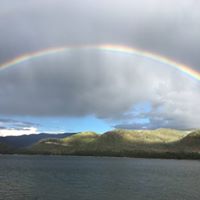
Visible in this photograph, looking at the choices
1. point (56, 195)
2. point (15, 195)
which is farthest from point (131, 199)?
point (15, 195)

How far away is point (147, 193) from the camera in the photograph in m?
111

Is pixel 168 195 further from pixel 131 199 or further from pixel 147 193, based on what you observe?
pixel 131 199

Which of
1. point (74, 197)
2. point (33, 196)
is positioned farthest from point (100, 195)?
point (33, 196)

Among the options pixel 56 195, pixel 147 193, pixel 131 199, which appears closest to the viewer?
pixel 131 199

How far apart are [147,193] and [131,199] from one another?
1548 cm

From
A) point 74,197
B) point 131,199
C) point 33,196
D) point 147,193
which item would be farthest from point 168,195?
point 33,196

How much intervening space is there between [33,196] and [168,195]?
3844 cm

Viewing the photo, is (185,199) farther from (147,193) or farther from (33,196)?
(33,196)

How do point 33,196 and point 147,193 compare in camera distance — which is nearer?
point 33,196

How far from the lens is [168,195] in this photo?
350ft

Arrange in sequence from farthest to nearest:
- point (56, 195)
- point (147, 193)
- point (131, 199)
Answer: point (147, 193)
point (56, 195)
point (131, 199)

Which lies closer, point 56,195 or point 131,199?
point 131,199

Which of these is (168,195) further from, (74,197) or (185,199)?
(74,197)

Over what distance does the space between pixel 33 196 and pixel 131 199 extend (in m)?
26.3
